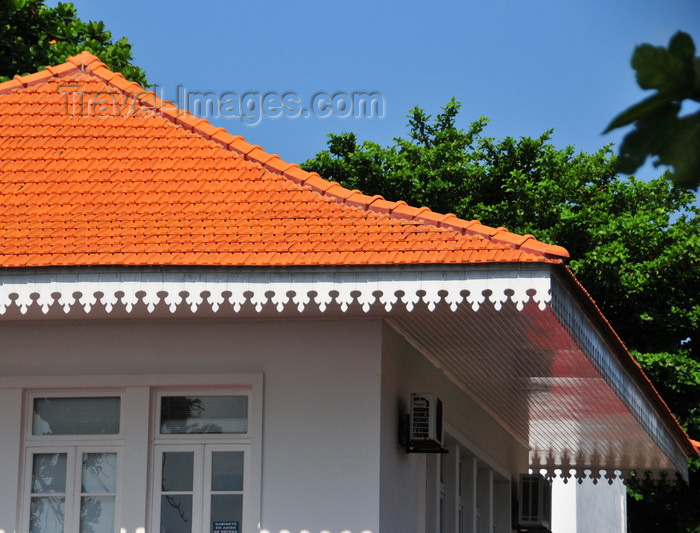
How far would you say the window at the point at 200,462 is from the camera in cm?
707

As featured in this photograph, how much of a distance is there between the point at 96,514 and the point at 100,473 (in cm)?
26

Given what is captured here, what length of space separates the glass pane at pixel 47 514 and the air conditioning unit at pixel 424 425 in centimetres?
232

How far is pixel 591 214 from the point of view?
79.3 feet

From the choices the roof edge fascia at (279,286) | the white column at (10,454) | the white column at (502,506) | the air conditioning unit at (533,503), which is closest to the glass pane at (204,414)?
the white column at (10,454)

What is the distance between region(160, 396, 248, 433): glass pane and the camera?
7.20 metres

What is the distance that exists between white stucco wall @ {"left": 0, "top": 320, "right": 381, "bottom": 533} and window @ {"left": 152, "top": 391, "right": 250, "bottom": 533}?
7.4 inches

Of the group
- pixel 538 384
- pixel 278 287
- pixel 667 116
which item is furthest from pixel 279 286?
pixel 667 116

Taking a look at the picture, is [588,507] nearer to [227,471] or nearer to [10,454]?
[227,471]

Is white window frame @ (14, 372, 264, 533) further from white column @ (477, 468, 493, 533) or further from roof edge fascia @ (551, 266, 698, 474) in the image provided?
white column @ (477, 468, 493, 533)

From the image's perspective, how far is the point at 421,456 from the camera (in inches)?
326

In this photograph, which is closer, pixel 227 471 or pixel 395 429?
pixel 227 471

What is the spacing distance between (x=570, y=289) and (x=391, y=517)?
200cm

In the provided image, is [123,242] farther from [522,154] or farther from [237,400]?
[522,154]

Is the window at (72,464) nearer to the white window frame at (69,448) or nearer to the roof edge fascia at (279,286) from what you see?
the white window frame at (69,448)
